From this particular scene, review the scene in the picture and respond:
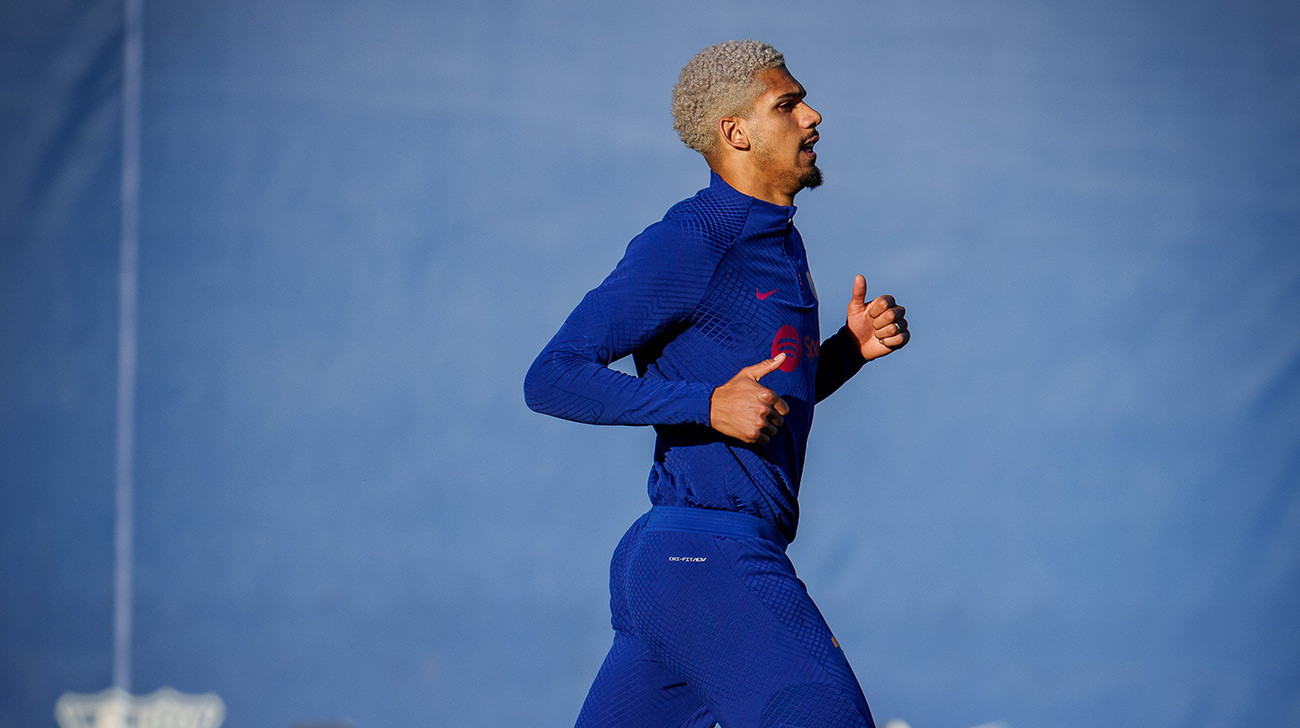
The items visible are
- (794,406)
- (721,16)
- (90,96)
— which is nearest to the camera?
(794,406)

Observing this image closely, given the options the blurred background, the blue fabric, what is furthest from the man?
the blurred background

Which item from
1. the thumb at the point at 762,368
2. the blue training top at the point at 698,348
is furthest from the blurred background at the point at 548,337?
the thumb at the point at 762,368

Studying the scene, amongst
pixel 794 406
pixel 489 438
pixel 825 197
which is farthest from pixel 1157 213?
pixel 794 406

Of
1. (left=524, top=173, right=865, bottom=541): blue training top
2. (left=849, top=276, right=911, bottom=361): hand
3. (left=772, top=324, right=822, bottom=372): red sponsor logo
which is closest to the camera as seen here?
(left=524, top=173, right=865, bottom=541): blue training top

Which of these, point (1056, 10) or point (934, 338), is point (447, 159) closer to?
point (934, 338)

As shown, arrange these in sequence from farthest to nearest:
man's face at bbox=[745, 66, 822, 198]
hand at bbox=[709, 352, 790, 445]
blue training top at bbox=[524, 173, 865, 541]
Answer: man's face at bbox=[745, 66, 822, 198], blue training top at bbox=[524, 173, 865, 541], hand at bbox=[709, 352, 790, 445]

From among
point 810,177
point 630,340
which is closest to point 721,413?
point 630,340

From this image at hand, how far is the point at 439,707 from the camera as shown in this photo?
328cm

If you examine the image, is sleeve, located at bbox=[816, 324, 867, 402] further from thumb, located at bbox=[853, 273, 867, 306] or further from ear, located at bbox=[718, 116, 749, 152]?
ear, located at bbox=[718, 116, 749, 152]

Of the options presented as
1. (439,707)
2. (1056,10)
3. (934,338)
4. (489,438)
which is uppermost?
(1056,10)

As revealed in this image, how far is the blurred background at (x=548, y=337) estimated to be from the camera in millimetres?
3219

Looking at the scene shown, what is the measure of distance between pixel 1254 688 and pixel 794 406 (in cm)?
252

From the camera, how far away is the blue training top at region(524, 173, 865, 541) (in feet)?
5.09

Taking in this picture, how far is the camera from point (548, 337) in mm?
3322
